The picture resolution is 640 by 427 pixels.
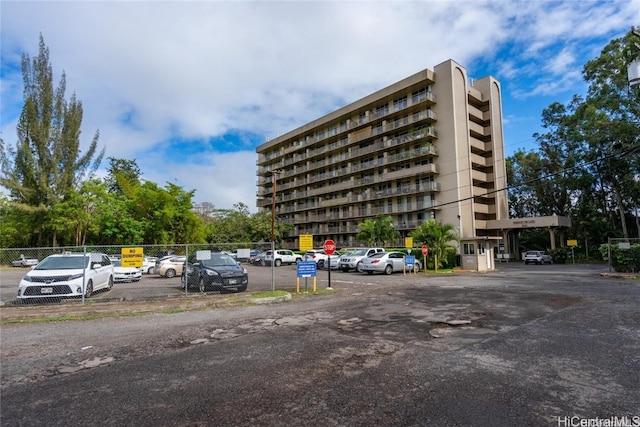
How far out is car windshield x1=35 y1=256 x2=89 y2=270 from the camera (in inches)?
458

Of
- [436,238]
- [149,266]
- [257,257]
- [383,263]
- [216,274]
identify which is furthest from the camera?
[257,257]

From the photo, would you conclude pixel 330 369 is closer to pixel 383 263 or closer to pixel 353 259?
pixel 383 263

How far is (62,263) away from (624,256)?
2864cm

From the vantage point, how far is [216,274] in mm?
13320

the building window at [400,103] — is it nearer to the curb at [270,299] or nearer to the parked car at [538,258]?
the parked car at [538,258]

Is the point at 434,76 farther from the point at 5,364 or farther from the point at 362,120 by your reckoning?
the point at 5,364

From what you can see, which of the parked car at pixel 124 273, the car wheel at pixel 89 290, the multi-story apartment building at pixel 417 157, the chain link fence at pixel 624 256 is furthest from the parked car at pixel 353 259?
the car wheel at pixel 89 290

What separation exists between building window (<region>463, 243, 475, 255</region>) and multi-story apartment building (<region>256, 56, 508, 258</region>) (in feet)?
36.4

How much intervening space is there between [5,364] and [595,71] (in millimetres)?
51603

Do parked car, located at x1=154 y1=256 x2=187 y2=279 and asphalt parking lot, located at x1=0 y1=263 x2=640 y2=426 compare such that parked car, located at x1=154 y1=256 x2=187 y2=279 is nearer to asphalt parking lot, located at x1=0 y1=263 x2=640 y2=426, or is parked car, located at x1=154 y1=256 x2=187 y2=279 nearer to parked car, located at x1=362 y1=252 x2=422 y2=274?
parked car, located at x1=362 y1=252 x2=422 y2=274

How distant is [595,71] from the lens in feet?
128

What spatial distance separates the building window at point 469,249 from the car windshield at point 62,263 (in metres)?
25.2

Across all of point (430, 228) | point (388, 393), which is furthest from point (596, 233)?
point (388, 393)

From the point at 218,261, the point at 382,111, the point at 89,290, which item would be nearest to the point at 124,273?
the point at 89,290
